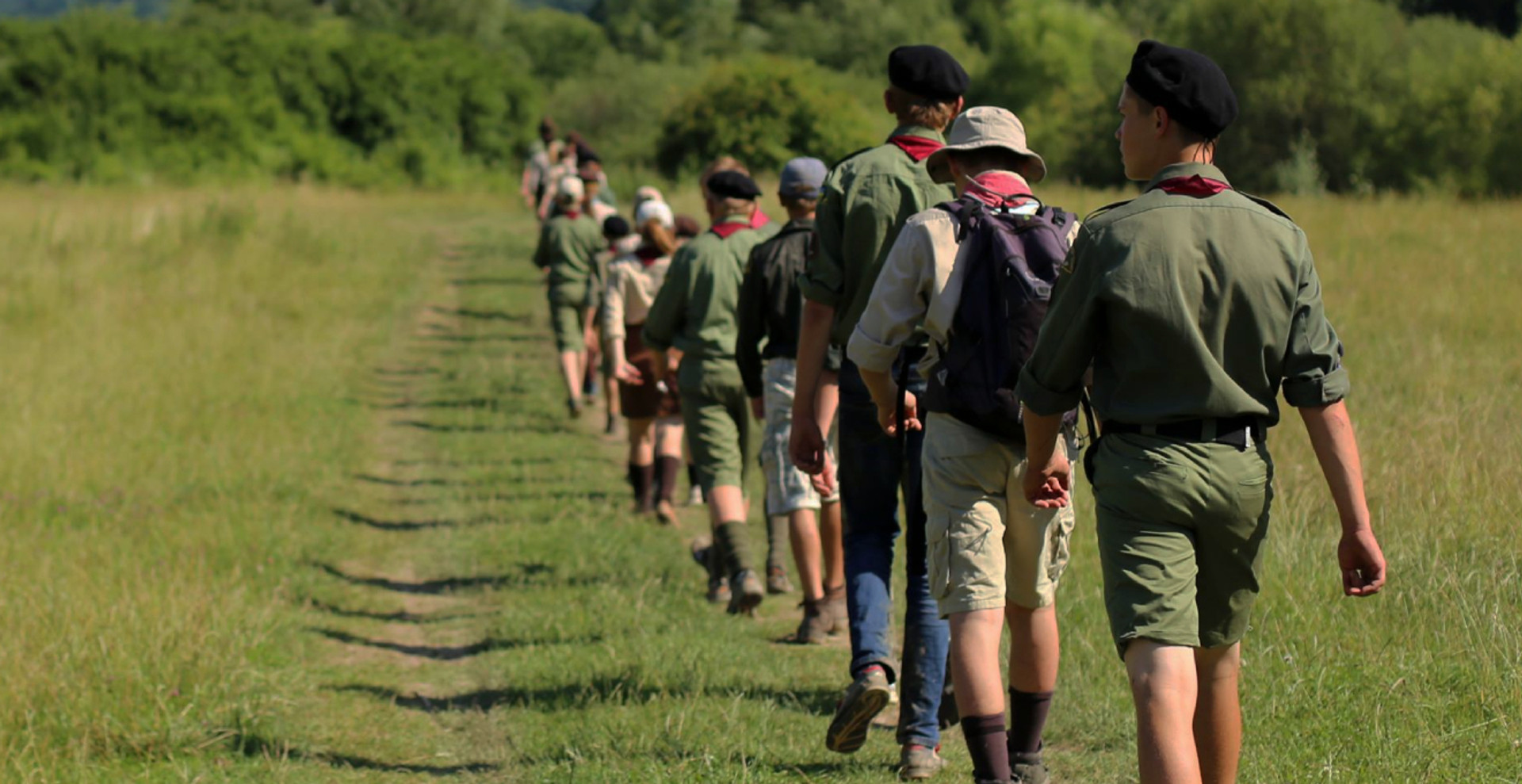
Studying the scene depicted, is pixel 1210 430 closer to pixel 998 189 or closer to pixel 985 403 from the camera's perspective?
pixel 985 403

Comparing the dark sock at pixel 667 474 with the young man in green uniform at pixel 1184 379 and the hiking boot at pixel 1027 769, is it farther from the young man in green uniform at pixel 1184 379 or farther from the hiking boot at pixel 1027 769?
the young man in green uniform at pixel 1184 379

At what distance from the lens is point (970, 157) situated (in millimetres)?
4367

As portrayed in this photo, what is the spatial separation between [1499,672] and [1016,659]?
4.71ft

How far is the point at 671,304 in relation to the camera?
7.38m

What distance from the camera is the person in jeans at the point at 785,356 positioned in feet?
20.7

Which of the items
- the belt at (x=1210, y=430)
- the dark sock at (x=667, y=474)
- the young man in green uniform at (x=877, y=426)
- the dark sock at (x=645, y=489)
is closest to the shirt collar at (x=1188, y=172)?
the belt at (x=1210, y=430)

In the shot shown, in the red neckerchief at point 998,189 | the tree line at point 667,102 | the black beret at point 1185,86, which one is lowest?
the tree line at point 667,102

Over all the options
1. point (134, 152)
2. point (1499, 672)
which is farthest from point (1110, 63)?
point (1499, 672)

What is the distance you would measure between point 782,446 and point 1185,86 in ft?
10.6

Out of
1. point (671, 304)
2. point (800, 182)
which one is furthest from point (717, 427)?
point (800, 182)

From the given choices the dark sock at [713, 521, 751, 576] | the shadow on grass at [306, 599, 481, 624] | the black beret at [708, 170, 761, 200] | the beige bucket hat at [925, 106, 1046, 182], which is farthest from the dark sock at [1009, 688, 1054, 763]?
the shadow on grass at [306, 599, 481, 624]

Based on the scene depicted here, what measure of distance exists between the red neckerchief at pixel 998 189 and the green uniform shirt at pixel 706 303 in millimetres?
3111

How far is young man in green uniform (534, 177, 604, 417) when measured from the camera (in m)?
12.9

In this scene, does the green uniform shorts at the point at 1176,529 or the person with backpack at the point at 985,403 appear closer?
the green uniform shorts at the point at 1176,529
